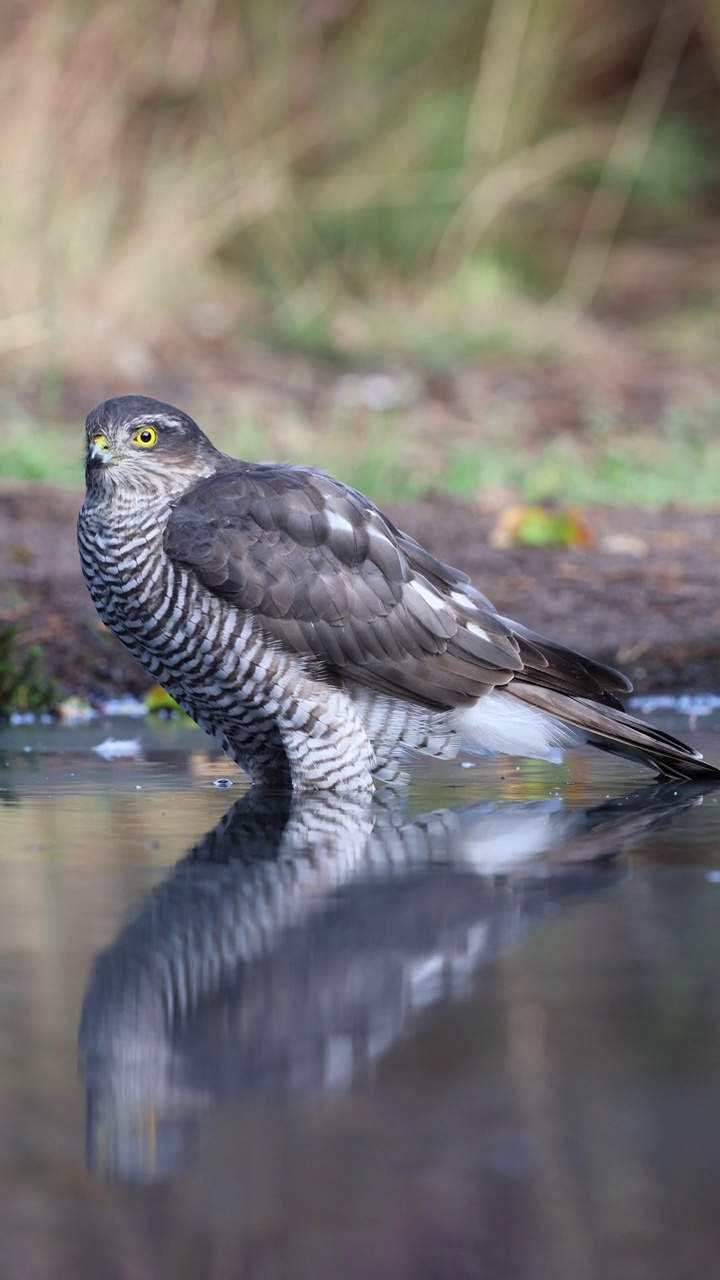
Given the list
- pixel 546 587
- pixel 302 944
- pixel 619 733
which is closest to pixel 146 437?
pixel 619 733

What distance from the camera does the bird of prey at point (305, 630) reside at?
3.99 metres

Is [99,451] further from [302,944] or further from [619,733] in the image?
[302,944]

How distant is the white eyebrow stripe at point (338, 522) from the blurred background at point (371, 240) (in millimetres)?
4165

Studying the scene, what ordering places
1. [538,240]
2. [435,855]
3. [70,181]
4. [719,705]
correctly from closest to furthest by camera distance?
[435,855], [719,705], [70,181], [538,240]

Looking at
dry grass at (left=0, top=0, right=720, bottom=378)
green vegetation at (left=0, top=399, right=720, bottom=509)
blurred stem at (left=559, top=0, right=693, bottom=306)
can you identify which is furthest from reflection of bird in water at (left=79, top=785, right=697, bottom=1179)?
blurred stem at (left=559, top=0, right=693, bottom=306)

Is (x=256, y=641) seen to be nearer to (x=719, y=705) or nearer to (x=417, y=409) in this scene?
(x=719, y=705)

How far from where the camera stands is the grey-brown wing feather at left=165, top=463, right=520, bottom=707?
4016 mm

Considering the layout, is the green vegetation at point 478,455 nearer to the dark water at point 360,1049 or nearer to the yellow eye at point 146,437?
the yellow eye at point 146,437

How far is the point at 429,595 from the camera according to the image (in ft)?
14.1

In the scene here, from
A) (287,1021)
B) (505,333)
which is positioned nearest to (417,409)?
(505,333)

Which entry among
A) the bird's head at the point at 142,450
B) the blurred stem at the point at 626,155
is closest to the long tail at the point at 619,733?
the bird's head at the point at 142,450

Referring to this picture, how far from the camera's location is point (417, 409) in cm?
1046

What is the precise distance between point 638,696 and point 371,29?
821cm

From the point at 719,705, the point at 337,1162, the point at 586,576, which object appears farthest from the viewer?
the point at 586,576
